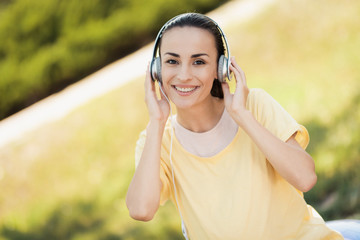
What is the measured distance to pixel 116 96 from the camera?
613cm

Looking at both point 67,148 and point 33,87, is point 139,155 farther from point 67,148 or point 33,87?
point 33,87

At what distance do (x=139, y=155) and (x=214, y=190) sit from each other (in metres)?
0.47

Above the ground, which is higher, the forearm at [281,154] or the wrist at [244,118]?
the wrist at [244,118]

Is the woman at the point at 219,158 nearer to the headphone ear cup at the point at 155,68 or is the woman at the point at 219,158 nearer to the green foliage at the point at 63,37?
the headphone ear cup at the point at 155,68

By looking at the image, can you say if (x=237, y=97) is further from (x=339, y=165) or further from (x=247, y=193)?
(x=339, y=165)

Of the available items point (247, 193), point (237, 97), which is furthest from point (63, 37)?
point (247, 193)

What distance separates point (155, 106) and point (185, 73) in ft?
0.86

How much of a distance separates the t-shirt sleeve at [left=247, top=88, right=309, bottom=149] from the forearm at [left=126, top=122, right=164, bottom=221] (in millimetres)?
528

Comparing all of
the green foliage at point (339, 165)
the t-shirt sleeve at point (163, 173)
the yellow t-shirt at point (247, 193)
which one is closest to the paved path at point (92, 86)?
the green foliage at point (339, 165)

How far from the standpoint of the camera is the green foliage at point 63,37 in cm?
725

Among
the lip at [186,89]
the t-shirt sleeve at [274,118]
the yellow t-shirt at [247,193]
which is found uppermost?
the lip at [186,89]

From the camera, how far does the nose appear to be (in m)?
2.42

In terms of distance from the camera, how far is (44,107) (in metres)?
6.86

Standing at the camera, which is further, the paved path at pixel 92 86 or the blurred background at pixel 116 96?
the paved path at pixel 92 86
